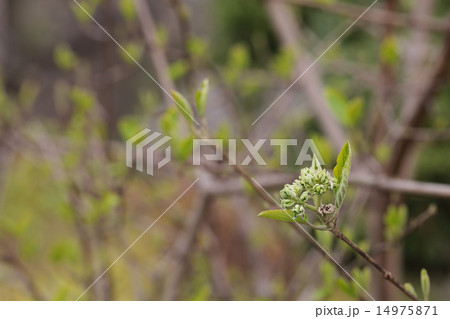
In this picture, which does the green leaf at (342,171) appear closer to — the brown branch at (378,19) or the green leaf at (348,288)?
the green leaf at (348,288)

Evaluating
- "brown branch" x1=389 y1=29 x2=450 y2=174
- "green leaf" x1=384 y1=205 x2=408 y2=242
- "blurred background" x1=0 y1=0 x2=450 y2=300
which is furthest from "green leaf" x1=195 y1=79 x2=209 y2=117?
"brown branch" x1=389 y1=29 x2=450 y2=174

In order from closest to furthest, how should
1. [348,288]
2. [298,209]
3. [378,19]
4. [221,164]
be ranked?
[298,209] < [348,288] < [221,164] < [378,19]

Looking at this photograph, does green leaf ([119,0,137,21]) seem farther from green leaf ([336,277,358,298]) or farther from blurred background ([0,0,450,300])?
green leaf ([336,277,358,298])

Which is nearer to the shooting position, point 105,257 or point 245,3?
point 105,257

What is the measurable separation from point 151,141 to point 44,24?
123 inches

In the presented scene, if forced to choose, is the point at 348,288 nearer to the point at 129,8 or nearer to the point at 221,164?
the point at 221,164

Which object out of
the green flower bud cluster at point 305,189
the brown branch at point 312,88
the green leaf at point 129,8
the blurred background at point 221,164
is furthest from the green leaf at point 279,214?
the green leaf at point 129,8

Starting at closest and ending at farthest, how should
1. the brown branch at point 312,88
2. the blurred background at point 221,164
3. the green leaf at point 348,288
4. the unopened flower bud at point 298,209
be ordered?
the unopened flower bud at point 298,209, the green leaf at point 348,288, the blurred background at point 221,164, the brown branch at point 312,88

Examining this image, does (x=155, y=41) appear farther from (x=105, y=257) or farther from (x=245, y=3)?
(x=245, y=3)

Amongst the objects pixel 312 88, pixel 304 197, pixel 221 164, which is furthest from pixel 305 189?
pixel 312 88
